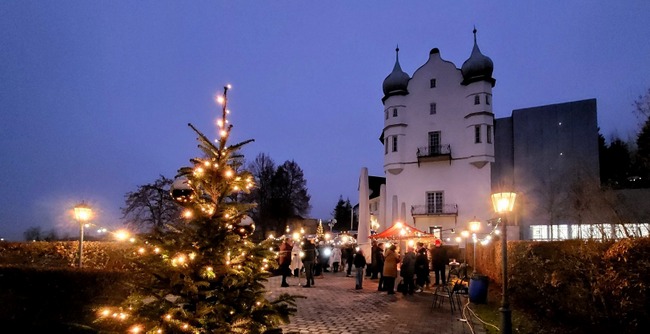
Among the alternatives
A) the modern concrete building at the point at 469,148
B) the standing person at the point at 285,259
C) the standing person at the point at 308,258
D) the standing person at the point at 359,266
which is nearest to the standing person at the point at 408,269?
the standing person at the point at 359,266

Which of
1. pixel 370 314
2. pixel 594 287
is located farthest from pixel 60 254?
pixel 594 287

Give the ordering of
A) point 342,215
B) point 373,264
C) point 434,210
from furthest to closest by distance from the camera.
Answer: point 342,215
point 434,210
point 373,264

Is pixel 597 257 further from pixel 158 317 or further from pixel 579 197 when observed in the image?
pixel 579 197

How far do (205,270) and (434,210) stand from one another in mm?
36664

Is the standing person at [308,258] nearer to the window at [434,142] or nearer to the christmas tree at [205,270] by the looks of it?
the christmas tree at [205,270]

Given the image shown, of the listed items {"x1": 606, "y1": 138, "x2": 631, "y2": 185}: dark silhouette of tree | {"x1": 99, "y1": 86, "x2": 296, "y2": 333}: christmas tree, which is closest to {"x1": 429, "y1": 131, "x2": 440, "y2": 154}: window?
{"x1": 606, "y1": 138, "x2": 631, "y2": 185}: dark silhouette of tree

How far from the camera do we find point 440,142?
40.6 metres

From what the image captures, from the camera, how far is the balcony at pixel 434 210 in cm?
3884

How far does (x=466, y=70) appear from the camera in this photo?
3978cm

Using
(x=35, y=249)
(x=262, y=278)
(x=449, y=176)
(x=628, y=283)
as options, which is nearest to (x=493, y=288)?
(x=628, y=283)

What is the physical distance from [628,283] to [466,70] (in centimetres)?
3500

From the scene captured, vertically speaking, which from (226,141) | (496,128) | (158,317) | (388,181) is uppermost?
(496,128)

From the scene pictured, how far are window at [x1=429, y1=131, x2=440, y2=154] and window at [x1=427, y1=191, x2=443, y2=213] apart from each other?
12.3 feet

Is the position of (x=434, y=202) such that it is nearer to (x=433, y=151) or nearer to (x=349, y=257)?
(x=433, y=151)
